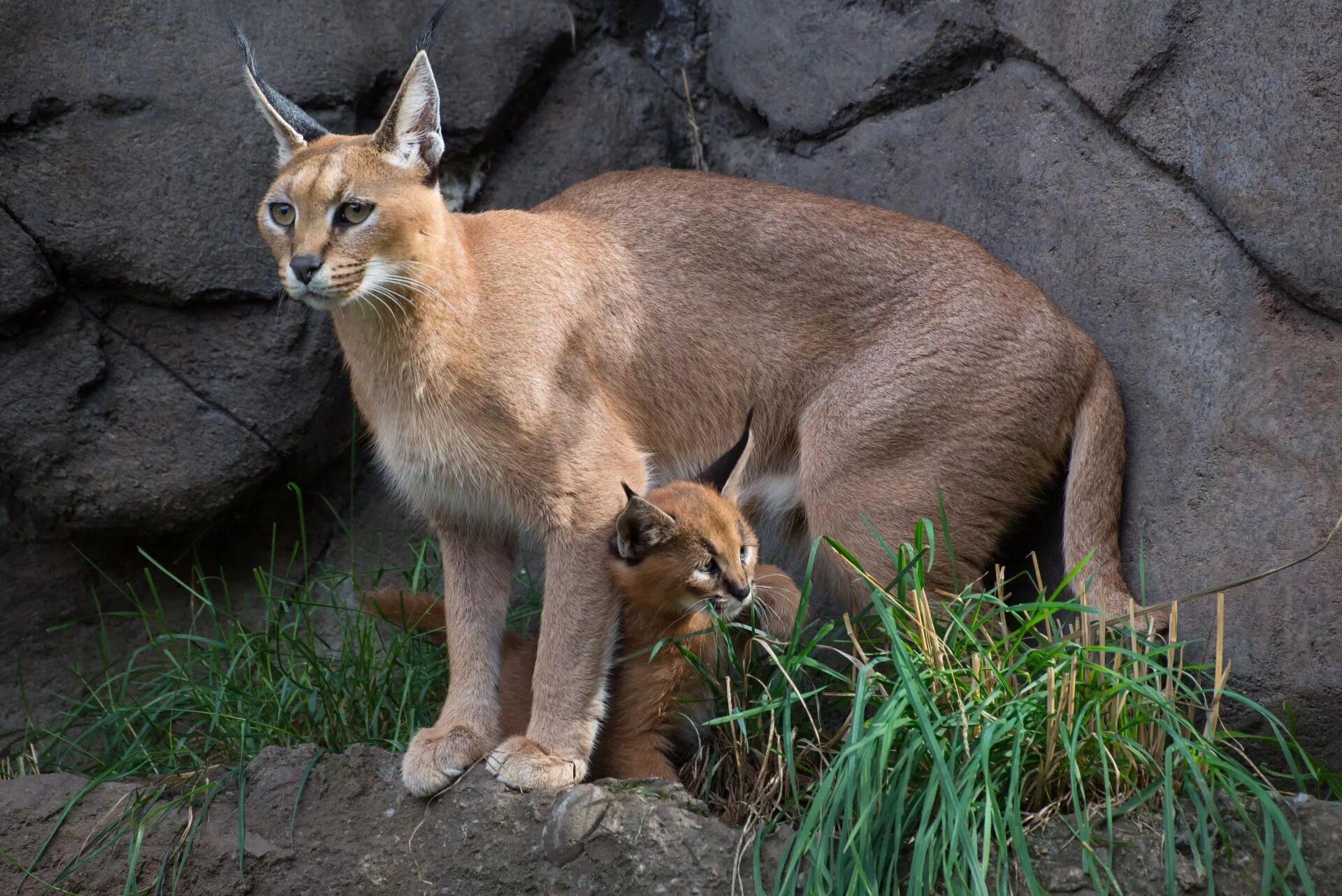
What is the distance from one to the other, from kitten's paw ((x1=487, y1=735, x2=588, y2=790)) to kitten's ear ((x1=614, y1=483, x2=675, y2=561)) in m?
0.65

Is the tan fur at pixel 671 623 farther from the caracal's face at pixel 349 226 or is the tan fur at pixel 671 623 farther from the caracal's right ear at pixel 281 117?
the caracal's right ear at pixel 281 117

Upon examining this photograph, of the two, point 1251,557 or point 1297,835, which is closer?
point 1297,835

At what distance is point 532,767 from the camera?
4133 mm

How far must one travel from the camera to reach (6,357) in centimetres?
546

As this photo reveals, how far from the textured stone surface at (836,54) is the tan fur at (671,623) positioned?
6.55ft

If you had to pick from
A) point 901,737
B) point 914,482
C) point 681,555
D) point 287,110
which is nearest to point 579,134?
point 287,110

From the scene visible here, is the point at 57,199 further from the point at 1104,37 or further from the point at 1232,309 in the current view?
→ the point at 1232,309

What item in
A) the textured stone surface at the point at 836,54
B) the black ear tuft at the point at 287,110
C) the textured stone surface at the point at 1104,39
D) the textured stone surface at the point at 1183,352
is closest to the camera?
the textured stone surface at the point at 1183,352

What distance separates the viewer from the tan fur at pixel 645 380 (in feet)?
14.3

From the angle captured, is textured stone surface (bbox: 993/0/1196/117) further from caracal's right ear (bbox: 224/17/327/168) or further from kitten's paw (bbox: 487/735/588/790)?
kitten's paw (bbox: 487/735/588/790)

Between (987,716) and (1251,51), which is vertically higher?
(1251,51)

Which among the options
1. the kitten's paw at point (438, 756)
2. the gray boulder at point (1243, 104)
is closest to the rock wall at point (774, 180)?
the gray boulder at point (1243, 104)

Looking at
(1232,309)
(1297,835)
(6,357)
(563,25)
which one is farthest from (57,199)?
(1297,835)

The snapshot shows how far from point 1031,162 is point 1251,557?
1664 mm
